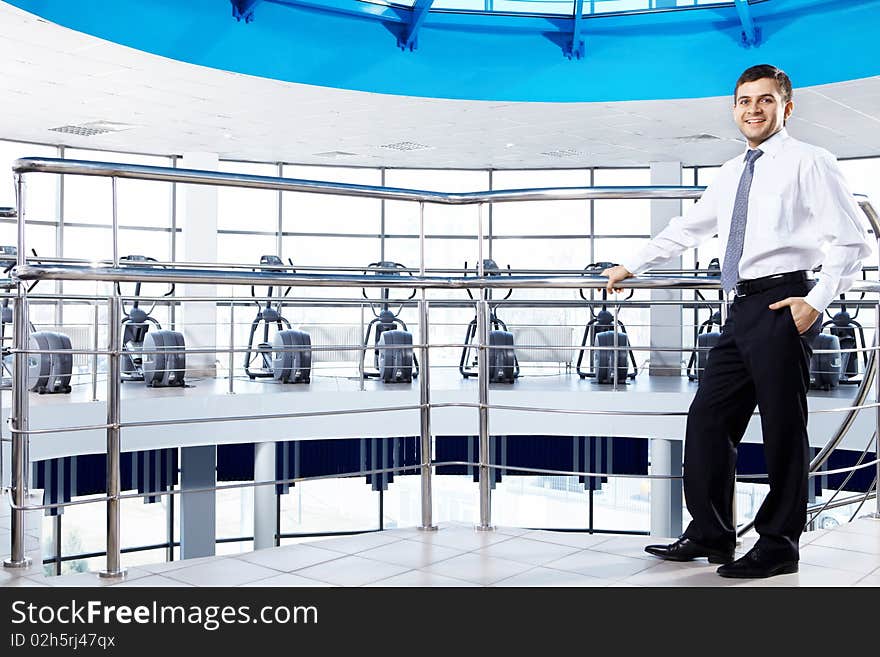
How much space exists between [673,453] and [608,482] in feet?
9.77

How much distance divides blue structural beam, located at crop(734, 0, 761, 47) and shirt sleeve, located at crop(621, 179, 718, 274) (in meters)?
4.27

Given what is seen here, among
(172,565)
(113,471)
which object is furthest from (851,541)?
(113,471)

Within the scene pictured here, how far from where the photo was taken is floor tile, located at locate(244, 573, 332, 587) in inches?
88.1

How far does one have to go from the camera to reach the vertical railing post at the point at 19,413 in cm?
221

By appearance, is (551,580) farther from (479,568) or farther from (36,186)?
(36,186)

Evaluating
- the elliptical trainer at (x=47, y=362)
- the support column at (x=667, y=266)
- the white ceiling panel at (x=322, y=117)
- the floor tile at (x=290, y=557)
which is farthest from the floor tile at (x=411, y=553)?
the support column at (x=667, y=266)

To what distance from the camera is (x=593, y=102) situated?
720cm

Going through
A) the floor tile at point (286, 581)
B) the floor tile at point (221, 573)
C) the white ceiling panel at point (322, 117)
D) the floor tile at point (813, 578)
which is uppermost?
the white ceiling panel at point (322, 117)

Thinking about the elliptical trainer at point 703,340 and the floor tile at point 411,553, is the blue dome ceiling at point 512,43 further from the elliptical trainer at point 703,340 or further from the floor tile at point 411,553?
the floor tile at point 411,553

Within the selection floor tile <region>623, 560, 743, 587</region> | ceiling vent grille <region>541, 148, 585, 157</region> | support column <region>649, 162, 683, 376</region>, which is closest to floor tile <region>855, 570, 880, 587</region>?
floor tile <region>623, 560, 743, 587</region>

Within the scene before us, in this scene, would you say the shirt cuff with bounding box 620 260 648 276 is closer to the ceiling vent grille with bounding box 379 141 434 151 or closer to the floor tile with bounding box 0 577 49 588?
the floor tile with bounding box 0 577 49 588

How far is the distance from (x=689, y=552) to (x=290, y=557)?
1.04 m
